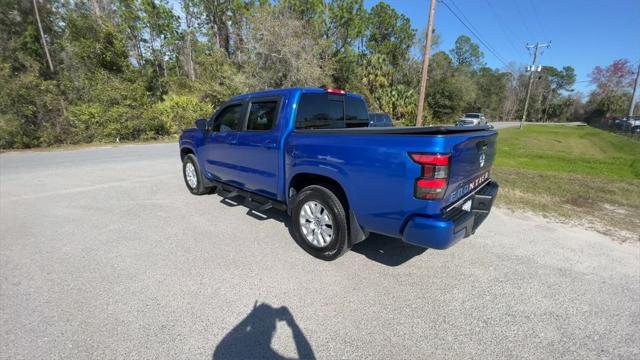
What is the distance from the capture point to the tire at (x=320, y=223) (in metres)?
2.96

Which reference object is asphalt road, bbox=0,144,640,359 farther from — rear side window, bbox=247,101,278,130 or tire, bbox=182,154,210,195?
rear side window, bbox=247,101,278,130

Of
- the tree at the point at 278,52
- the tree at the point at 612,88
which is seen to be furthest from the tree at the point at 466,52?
the tree at the point at 278,52

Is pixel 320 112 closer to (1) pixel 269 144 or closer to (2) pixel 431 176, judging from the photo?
(1) pixel 269 144

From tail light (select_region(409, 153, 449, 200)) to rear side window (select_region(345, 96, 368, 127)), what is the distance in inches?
83.6

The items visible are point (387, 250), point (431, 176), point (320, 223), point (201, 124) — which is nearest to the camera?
point (431, 176)

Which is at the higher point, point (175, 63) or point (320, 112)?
point (175, 63)

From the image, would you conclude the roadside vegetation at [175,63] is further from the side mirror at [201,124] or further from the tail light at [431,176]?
the tail light at [431,176]

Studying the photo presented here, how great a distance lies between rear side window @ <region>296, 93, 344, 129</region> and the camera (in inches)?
140

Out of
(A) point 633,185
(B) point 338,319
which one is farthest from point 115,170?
(A) point 633,185

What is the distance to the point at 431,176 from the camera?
7.47ft

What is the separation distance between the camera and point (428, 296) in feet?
8.68

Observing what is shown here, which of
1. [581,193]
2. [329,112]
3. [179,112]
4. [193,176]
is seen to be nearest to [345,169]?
[329,112]

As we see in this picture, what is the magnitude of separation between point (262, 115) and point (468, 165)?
2.60m

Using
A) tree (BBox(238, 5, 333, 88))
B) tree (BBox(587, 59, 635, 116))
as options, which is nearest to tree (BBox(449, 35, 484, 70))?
tree (BBox(587, 59, 635, 116))
